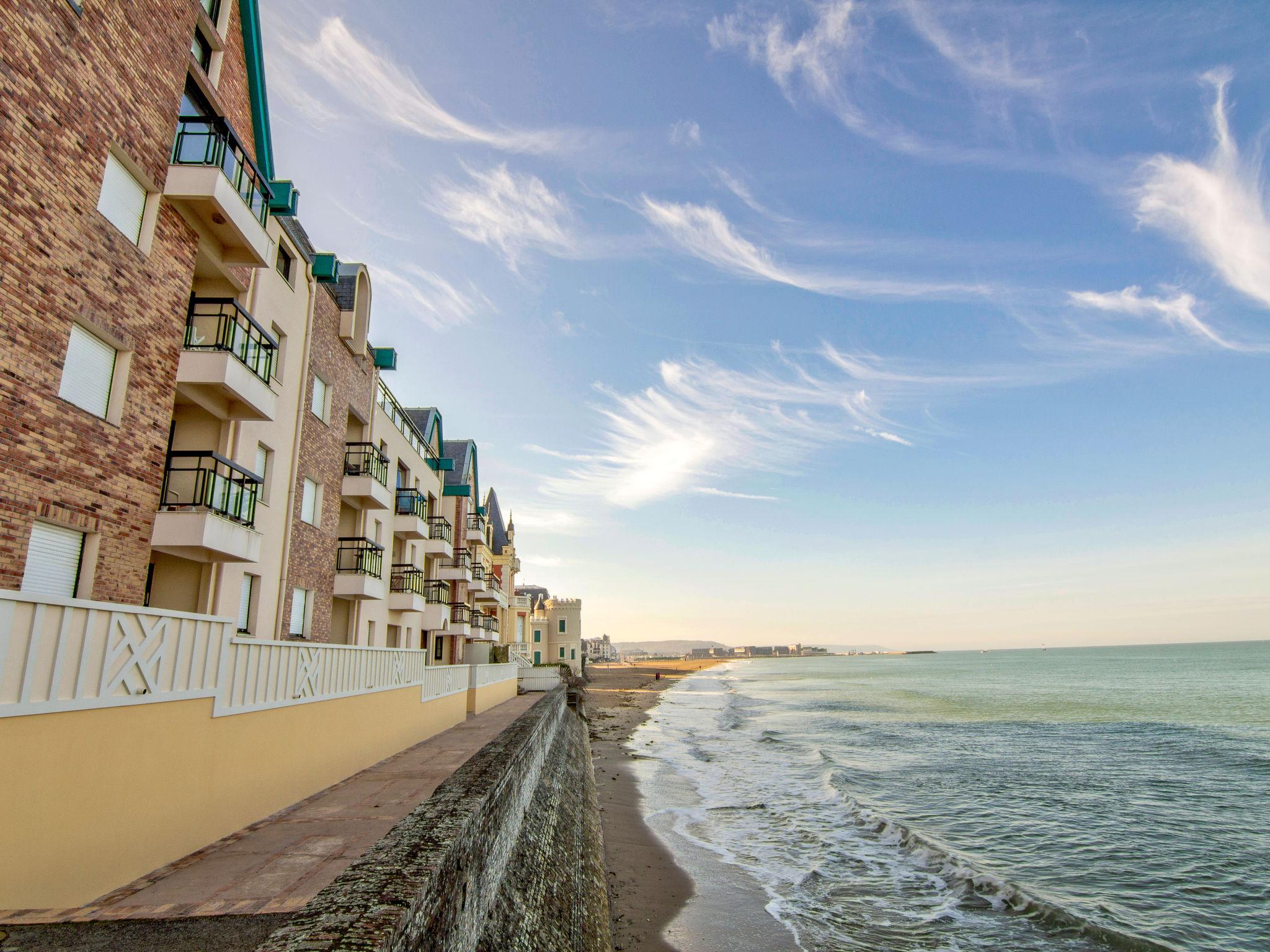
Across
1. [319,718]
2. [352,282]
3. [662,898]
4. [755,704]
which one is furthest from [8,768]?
[755,704]

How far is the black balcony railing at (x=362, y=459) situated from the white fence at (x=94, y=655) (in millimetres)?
15488

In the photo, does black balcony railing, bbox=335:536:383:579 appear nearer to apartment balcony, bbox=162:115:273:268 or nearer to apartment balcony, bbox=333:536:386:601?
apartment balcony, bbox=333:536:386:601

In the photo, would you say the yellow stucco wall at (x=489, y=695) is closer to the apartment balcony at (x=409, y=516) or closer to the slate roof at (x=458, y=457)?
the apartment balcony at (x=409, y=516)

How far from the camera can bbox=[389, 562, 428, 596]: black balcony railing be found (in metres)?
27.4

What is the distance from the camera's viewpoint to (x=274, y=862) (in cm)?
716

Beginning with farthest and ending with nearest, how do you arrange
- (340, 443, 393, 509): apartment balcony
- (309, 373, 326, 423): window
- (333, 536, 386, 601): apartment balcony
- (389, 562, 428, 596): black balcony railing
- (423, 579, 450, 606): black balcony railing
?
(423, 579, 450, 606): black balcony railing, (389, 562, 428, 596): black balcony railing, (340, 443, 393, 509): apartment balcony, (333, 536, 386, 601): apartment balcony, (309, 373, 326, 423): window

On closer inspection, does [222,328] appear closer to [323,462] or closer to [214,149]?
[214,149]

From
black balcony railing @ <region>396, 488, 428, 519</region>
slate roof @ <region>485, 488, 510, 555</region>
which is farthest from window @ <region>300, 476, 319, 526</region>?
slate roof @ <region>485, 488, 510, 555</region>

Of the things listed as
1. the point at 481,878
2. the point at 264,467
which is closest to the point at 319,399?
the point at 264,467

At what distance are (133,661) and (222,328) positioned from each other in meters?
8.79

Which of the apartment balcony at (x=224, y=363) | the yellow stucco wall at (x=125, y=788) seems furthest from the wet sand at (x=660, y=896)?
the apartment balcony at (x=224, y=363)

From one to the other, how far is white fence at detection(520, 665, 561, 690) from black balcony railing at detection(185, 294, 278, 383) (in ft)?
102

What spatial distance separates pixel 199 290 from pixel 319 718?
934 cm

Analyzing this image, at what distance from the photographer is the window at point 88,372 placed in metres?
9.77
